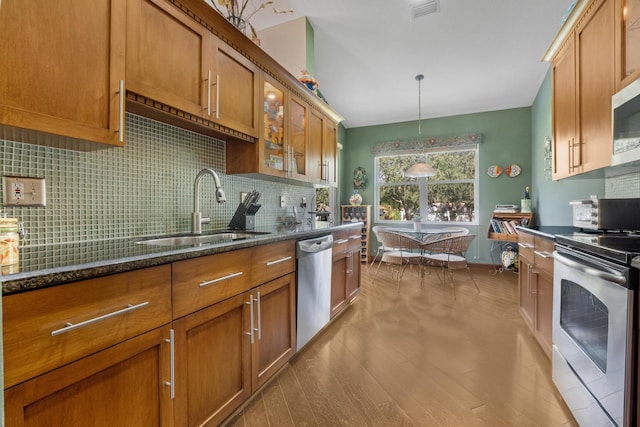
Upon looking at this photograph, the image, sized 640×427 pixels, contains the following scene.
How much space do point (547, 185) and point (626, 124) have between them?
2.76 metres

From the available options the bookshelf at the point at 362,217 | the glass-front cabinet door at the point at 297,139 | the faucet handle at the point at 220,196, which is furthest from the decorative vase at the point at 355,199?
the faucet handle at the point at 220,196

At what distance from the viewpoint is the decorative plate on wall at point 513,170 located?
4.64m

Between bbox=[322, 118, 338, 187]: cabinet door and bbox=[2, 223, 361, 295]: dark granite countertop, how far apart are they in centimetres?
191

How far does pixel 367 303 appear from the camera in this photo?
3.14 m

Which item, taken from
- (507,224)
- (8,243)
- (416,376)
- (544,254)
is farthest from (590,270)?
(507,224)

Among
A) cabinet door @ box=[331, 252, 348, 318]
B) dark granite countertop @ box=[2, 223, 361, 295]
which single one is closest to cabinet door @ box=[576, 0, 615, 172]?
cabinet door @ box=[331, 252, 348, 318]

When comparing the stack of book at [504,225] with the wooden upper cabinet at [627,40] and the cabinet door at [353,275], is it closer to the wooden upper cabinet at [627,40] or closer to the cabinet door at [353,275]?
the cabinet door at [353,275]

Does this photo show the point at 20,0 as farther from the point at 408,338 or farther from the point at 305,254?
the point at 408,338

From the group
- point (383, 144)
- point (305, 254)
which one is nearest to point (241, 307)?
point (305, 254)

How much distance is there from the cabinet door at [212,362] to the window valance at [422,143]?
4.72 m

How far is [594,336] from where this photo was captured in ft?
4.12

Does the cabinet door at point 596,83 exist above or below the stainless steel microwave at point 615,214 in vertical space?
above

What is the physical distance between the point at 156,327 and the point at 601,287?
174 cm

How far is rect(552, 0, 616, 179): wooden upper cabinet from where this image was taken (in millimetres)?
1537
